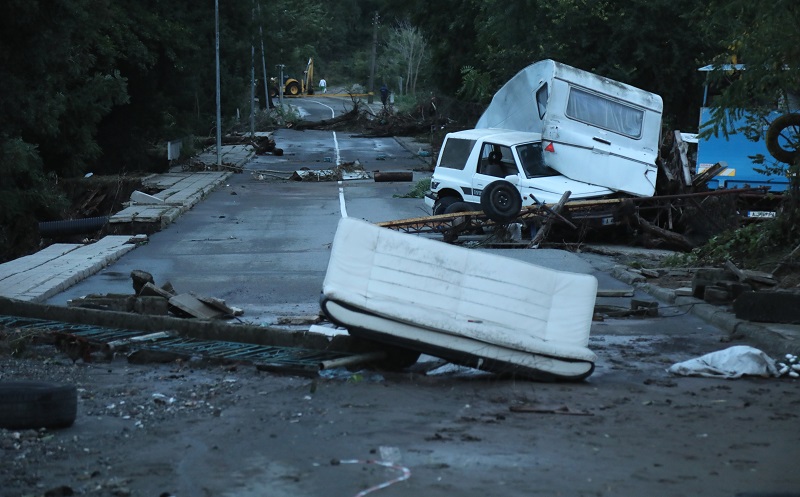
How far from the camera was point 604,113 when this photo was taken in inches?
786

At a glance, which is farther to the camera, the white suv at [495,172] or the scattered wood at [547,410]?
the white suv at [495,172]

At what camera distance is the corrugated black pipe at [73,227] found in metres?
22.4

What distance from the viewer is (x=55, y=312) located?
1011 cm

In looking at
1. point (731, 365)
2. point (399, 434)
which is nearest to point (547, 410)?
point (399, 434)

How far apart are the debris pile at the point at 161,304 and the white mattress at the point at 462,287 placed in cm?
276

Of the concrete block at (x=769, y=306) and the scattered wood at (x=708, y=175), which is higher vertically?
the scattered wood at (x=708, y=175)

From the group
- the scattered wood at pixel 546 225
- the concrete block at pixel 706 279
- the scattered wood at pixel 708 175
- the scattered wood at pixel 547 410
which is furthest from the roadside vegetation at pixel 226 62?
the scattered wood at pixel 547 410

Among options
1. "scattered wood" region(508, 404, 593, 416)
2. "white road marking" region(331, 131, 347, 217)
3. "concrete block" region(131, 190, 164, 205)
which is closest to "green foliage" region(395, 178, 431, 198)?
"white road marking" region(331, 131, 347, 217)

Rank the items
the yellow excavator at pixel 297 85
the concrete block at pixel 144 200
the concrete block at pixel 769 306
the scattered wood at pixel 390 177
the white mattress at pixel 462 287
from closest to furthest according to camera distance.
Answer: the white mattress at pixel 462 287 → the concrete block at pixel 769 306 → the concrete block at pixel 144 200 → the scattered wood at pixel 390 177 → the yellow excavator at pixel 297 85

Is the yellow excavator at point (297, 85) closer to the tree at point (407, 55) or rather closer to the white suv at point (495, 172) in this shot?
the tree at point (407, 55)

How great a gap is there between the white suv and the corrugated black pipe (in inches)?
289

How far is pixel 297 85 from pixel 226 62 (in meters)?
49.4

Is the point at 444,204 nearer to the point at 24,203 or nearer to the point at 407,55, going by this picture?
the point at 24,203

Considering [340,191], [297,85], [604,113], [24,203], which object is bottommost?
[24,203]
